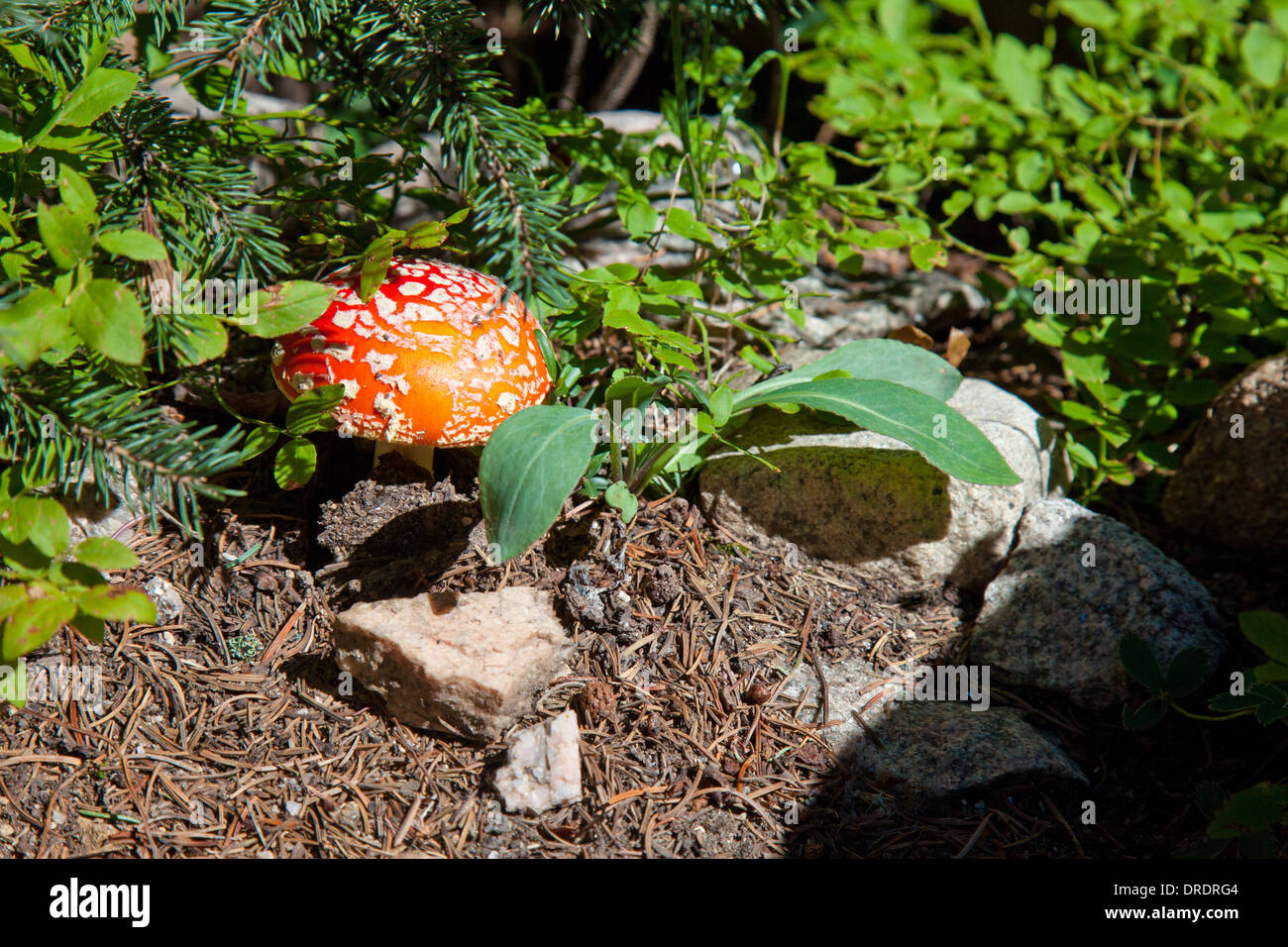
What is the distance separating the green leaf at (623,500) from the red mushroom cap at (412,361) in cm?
36

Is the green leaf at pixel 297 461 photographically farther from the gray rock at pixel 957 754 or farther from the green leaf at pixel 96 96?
the gray rock at pixel 957 754

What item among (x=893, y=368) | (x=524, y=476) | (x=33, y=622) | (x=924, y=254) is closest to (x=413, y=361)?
(x=524, y=476)

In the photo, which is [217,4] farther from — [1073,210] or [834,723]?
[1073,210]

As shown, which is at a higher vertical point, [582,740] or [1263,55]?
[1263,55]

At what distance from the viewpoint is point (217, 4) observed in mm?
2146

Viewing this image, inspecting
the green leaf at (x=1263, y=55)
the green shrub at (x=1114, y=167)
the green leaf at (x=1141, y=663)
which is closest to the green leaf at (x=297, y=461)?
the green shrub at (x=1114, y=167)

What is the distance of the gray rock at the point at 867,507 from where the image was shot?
2.73 meters

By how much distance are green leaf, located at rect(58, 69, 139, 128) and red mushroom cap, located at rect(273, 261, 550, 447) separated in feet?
2.06

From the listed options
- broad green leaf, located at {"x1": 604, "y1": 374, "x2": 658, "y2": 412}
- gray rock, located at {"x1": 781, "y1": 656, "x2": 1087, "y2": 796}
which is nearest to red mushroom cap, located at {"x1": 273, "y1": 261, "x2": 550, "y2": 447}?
broad green leaf, located at {"x1": 604, "y1": 374, "x2": 658, "y2": 412}

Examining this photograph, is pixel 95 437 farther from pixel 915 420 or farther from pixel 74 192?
pixel 915 420

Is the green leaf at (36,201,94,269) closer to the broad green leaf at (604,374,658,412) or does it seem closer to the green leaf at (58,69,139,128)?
the green leaf at (58,69,139,128)

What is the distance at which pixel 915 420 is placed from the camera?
2506 mm

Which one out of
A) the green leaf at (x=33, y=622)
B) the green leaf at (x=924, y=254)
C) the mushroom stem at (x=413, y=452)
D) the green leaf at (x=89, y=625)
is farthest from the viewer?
the green leaf at (x=924, y=254)

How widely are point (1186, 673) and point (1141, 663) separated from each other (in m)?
0.11
